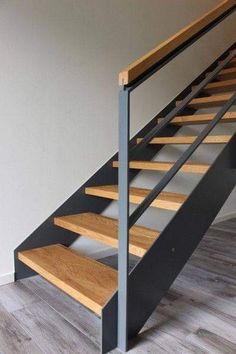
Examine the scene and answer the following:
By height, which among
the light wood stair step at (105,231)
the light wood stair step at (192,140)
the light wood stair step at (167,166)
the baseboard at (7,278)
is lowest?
the baseboard at (7,278)

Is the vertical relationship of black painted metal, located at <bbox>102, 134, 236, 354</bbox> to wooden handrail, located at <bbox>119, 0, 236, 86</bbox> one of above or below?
below

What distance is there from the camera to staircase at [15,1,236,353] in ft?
4.56

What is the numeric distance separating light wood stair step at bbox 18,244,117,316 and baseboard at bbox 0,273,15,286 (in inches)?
5.3

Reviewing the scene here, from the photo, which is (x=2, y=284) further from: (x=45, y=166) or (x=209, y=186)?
(x=209, y=186)

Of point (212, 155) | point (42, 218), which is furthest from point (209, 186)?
point (212, 155)

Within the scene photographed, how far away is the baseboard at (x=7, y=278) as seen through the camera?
2023mm

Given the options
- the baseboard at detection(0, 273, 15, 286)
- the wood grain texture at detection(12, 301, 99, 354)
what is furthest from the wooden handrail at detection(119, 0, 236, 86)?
the baseboard at detection(0, 273, 15, 286)

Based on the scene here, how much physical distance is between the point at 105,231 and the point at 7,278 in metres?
0.72

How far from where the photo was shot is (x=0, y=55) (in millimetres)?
1935

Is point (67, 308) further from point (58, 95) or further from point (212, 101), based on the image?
point (212, 101)

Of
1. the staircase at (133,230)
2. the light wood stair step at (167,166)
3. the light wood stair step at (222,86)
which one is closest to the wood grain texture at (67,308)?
the staircase at (133,230)

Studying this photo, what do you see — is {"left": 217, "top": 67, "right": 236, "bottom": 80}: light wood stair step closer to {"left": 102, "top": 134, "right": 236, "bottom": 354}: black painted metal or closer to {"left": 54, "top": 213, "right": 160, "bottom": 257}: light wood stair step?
{"left": 102, "top": 134, "right": 236, "bottom": 354}: black painted metal

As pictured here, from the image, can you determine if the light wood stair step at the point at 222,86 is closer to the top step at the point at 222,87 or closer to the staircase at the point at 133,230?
the top step at the point at 222,87

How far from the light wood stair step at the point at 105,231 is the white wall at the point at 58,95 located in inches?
7.4
